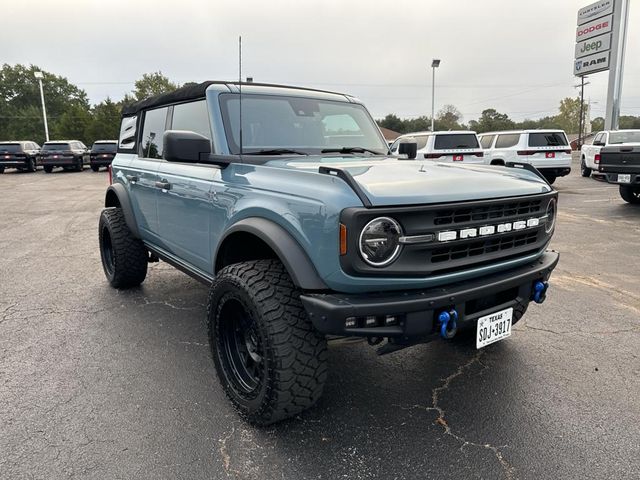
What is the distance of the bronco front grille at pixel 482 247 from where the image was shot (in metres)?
2.40

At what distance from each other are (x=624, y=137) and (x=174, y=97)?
16.5 m

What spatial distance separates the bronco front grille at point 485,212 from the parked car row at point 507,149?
1111 cm

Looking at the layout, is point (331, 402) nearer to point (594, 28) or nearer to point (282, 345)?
point (282, 345)

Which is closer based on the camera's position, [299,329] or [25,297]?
[299,329]

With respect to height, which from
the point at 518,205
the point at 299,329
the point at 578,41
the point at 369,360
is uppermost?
the point at 578,41

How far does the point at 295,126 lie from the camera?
139 inches

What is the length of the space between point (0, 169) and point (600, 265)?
28434 mm

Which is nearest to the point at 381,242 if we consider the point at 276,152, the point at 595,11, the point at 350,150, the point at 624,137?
the point at 276,152

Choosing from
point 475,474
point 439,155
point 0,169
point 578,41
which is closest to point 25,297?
point 475,474

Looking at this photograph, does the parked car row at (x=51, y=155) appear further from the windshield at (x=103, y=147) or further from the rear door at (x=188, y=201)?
the rear door at (x=188, y=201)

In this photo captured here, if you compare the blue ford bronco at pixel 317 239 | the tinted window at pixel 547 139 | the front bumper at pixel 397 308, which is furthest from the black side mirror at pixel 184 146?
the tinted window at pixel 547 139

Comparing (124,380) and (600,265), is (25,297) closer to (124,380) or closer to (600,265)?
(124,380)

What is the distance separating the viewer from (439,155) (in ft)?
45.9

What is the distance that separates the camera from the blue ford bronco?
7.33 ft
